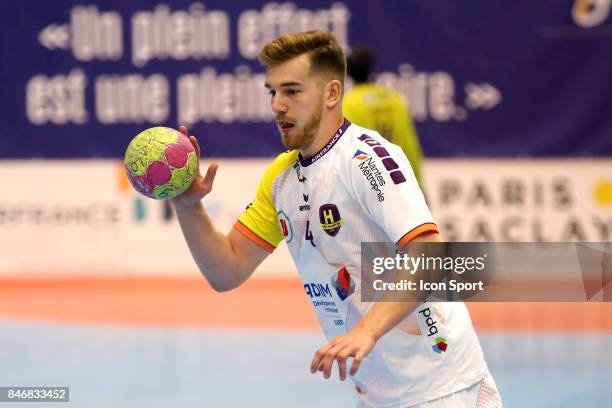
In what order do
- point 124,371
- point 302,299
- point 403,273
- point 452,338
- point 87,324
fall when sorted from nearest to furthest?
1. point 403,273
2. point 452,338
3. point 124,371
4. point 87,324
5. point 302,299

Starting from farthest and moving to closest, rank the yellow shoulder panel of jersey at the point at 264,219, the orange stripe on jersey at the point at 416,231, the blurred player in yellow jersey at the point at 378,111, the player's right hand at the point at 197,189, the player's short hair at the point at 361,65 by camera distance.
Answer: the player's short hair at the point at 361,65
the blurred player in yellow jersey at the point at 378,111
the yellow shoulder panel of jersey at the point at 264,219
the player's right hand at the point at 197,189
the orange stripe on jersey at the point at 416,231

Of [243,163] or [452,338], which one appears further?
[243,163]

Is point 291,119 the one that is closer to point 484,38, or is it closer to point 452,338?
point 452,338

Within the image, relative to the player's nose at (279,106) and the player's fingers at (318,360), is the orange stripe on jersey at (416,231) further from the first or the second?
the player's nose at (279,106)

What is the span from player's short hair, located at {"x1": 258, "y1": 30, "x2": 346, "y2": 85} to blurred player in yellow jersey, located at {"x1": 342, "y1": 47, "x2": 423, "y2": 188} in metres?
4.10

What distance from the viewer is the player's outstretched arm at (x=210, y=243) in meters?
4.23

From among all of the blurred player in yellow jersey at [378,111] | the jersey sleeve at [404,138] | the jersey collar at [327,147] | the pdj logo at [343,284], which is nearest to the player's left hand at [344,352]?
the pdj logo at [343,284]

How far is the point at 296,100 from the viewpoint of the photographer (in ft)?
13.2

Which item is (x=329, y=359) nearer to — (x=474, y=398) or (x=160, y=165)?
(x=474, y=398)

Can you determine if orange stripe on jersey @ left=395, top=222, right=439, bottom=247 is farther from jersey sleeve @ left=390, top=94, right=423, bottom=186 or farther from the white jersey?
jersey sleeve @ left=390, top=94, right=423, bottom=186

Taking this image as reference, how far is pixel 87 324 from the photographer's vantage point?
34.1 feet

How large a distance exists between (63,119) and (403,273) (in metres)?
10.5

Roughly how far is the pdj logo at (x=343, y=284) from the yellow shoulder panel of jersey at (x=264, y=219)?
20.5 inches

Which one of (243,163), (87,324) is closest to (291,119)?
(87,324)
